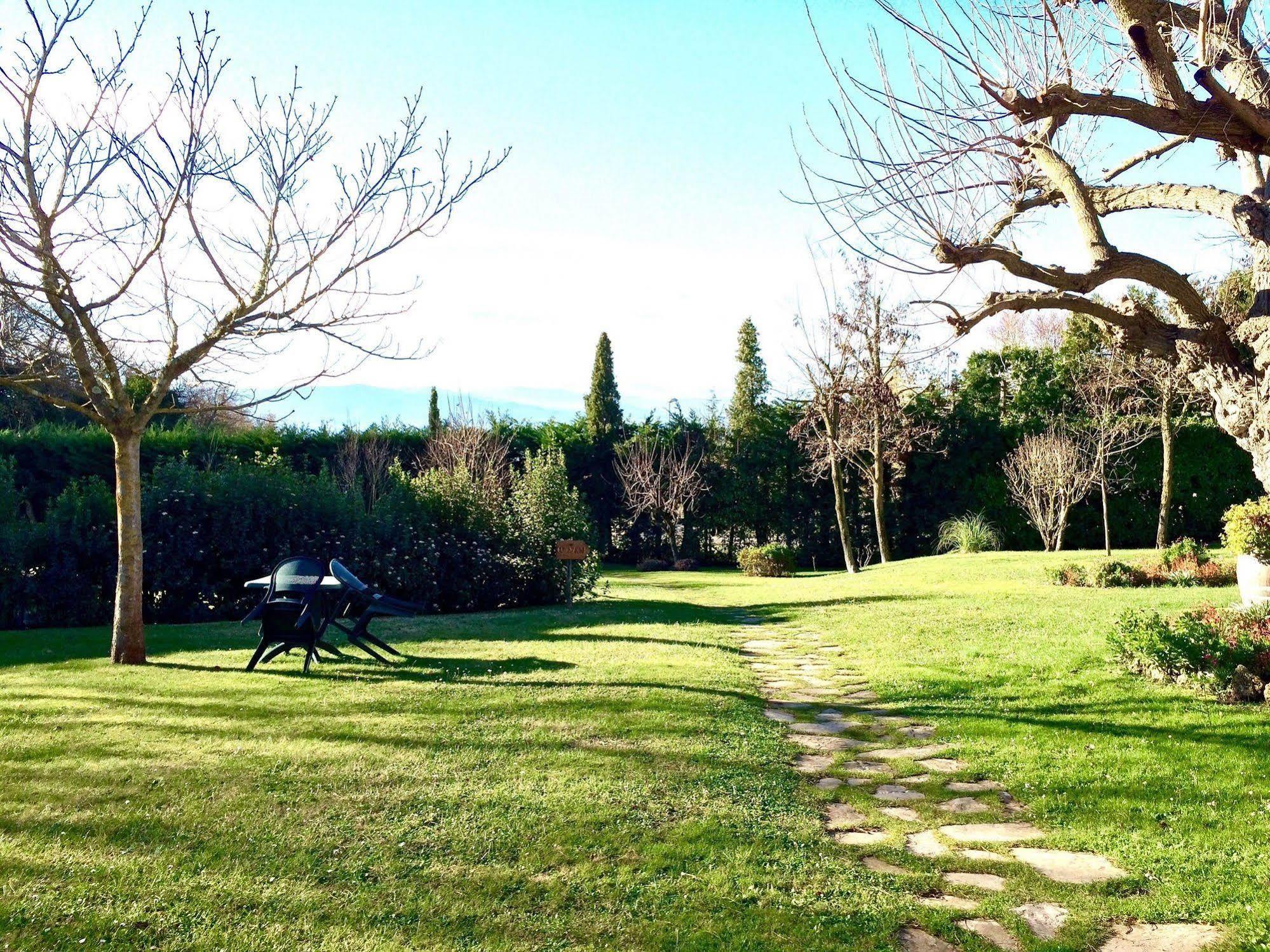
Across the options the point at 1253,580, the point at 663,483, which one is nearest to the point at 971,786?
the point at 1253,580

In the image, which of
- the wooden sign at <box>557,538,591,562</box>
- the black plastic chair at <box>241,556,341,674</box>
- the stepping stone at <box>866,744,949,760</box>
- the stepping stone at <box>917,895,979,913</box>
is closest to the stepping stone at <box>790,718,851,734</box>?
the stepping stone at <box>866,744,949,760</box>

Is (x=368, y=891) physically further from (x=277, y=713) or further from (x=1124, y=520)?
(x=1124, y=520)

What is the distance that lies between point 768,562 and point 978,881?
15541mm

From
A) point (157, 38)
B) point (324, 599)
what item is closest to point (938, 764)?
point (324, 599)

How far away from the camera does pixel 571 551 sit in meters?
12.1

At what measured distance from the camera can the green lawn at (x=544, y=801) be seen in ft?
10.3

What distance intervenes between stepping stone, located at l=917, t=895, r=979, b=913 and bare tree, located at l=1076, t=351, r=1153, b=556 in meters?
15.8

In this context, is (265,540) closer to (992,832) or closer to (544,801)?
(544,801)

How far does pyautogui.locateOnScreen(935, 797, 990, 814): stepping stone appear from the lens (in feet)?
14.4

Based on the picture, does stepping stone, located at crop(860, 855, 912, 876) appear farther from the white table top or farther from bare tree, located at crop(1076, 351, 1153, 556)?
bare tree, located at crop(1076, 351, 1153, 556)

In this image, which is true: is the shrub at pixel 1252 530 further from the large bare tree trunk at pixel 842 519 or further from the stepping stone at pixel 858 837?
the large bare tree trunk at pixel 842 519

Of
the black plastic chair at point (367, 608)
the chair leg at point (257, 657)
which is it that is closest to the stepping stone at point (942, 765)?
the black plastic chair at point (367, 608)

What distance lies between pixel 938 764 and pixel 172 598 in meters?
9.84

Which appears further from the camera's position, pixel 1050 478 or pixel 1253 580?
pixel 1050 478
